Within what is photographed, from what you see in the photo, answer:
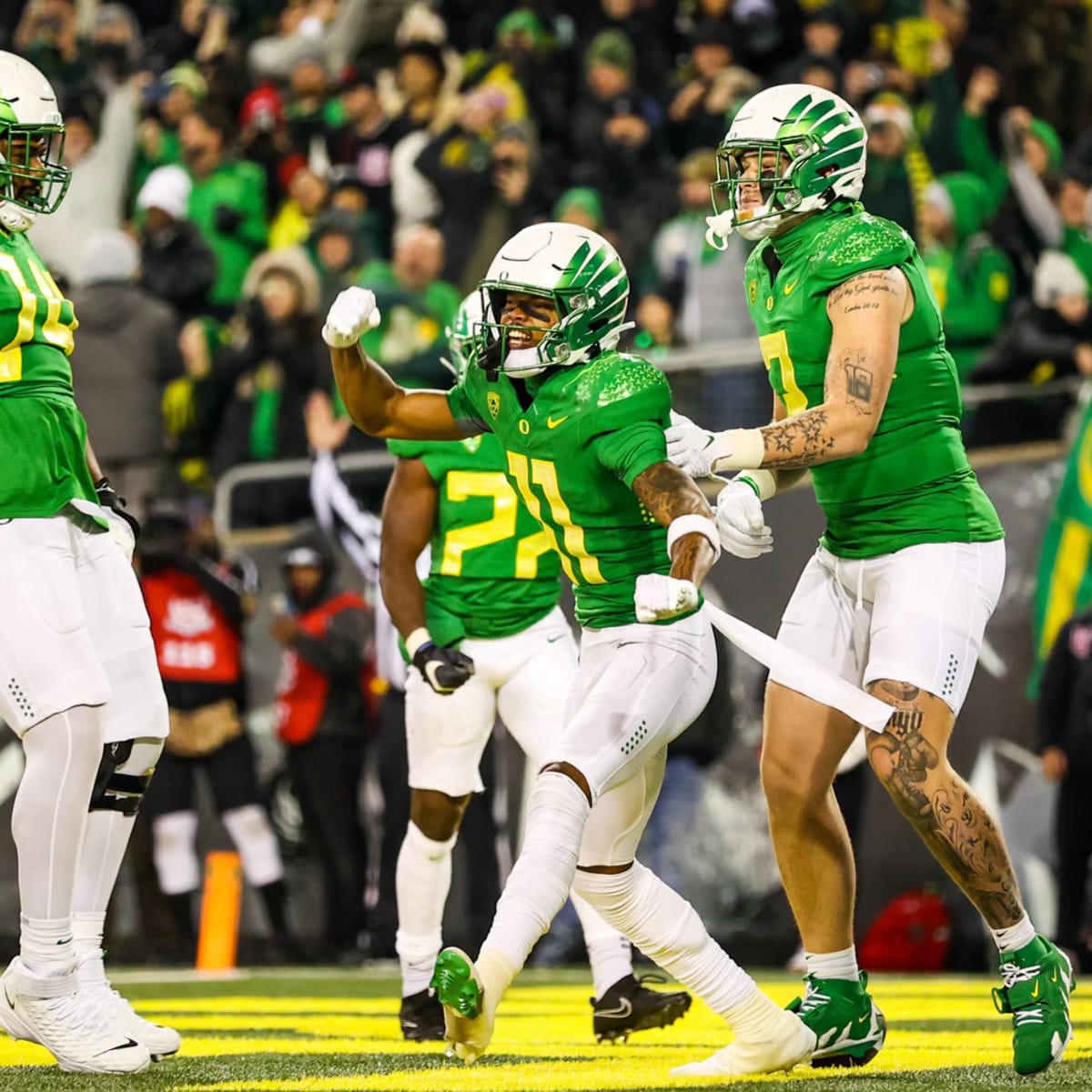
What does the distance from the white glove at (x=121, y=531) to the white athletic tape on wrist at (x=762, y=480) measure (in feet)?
4.87

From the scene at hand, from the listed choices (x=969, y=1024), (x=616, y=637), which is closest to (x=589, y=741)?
(x=616, y=637)

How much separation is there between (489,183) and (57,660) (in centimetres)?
648

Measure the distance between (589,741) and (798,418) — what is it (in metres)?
0.84

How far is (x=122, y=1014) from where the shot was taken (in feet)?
16.6

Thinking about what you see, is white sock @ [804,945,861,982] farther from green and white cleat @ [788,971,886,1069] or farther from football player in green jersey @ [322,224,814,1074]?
football player in green jersey @ [322,224,814,1074]

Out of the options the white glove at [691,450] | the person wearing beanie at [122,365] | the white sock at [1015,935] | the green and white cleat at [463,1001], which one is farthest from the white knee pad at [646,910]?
the person wearing beanie at [122,365]

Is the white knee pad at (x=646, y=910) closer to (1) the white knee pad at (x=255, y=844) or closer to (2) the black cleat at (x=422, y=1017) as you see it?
(2) the black cleat at (x=422, y=1017)

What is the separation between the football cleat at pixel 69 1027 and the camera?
4.79 meters

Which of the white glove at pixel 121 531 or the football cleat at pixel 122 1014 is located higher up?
the white glove at pixel 121 531

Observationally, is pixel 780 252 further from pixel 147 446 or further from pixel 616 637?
pixel 147 446

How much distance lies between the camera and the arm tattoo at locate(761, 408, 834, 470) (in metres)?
4.67

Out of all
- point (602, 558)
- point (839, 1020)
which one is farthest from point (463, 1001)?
point (839, 1020)

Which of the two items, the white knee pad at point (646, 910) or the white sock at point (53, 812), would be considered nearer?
the white knee pad at point (646, 910)

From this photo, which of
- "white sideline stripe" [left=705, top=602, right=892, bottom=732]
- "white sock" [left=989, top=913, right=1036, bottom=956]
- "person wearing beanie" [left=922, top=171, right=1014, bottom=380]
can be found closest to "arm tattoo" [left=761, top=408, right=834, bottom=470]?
"white sideline stripe" [left=705, top=602, right=892, bottom=732]
